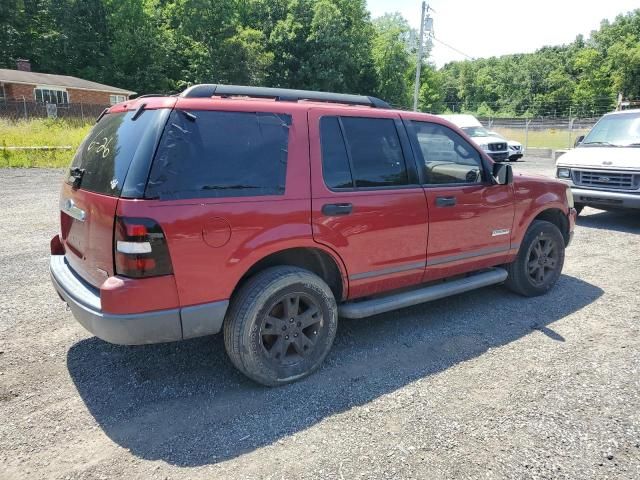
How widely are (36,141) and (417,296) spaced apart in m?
17.5

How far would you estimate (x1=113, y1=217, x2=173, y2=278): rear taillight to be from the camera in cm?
259

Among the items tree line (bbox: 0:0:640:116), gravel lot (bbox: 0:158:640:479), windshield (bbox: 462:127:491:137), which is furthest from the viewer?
tree line (bbox: 0:0:640:116)

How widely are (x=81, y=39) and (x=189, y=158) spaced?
51.1 metres

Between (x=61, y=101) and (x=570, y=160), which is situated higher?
(x=61, y=101)

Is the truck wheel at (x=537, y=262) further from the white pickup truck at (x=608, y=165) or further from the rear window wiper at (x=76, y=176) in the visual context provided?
the rear window wiper at (x=76, y=176)

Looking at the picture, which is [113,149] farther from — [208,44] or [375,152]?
[208,44]

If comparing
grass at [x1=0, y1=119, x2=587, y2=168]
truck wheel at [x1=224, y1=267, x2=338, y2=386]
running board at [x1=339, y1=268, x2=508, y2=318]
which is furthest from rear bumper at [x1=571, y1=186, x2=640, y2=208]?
grass at [x1=0, y1=119, x2=587, y2=168]

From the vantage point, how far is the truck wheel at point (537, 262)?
477cm

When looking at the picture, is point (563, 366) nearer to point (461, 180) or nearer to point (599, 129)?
point (461, 180)

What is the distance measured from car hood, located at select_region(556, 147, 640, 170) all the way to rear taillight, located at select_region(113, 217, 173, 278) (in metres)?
7.99

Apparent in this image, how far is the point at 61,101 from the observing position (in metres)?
35.5

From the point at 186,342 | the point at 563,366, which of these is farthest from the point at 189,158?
the point at 563,366

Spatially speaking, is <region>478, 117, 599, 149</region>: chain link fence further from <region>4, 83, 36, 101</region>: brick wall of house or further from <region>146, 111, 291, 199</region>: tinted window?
<region>4, 83, 36, 101</region>: brick wall of house

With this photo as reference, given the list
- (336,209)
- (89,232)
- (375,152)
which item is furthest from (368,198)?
(89,232)
